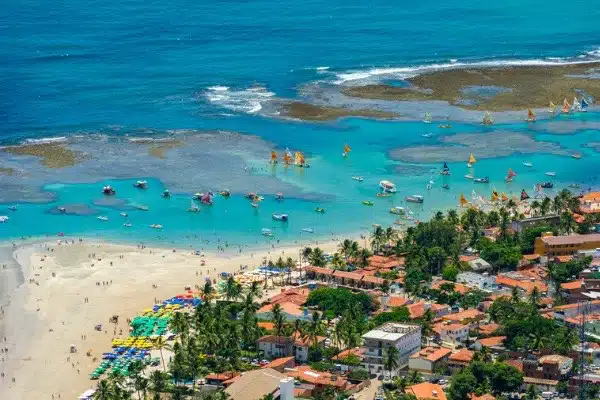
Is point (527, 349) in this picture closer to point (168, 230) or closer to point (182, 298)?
point (182, 298)

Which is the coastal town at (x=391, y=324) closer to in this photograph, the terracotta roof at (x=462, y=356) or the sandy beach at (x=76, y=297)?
the terracotta roof at (x=462, y=356)

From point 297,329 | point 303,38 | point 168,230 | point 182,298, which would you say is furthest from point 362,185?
point 303,38

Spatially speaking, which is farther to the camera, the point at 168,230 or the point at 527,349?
the point at 168,230

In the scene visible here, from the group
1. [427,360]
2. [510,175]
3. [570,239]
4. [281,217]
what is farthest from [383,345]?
[510,175]

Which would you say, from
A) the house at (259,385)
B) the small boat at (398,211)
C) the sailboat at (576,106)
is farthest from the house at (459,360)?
the sailboat at (576,106)

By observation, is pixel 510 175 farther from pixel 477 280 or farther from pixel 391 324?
pixel 391 324
